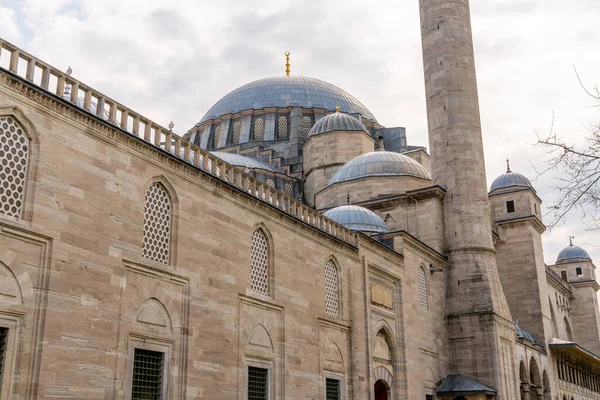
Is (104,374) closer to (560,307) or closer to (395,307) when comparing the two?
(395,307)

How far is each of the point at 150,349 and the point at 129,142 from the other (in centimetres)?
353

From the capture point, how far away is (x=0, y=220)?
945 cm

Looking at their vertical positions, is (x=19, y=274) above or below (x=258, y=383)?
above

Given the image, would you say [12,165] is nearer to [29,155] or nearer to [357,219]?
[29,155]

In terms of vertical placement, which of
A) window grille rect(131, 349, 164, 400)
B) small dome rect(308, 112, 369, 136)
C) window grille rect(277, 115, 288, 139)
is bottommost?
window grille rect(131, 349, 164, 400)

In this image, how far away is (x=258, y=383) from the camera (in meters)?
14.2

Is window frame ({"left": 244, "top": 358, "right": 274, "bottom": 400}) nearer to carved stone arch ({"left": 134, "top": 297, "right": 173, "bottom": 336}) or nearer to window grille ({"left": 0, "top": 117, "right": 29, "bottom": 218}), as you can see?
carved stone arch ({"left": 134, "top": 297, "right": 173, "bottom": 336})

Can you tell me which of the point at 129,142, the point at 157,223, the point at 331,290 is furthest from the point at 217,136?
the point at 129,142

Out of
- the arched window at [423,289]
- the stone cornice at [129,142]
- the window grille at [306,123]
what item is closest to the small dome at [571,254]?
the window grille at [306,123]

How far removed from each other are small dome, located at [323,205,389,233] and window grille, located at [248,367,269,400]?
820 cm

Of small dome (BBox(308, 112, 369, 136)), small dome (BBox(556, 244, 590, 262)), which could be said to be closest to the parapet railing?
small dome (BBox(308, 112, 369, 136))

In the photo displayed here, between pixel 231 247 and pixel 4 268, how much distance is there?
5324 mm

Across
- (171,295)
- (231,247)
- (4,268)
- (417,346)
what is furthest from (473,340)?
(4,268)

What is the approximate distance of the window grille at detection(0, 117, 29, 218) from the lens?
9.81 meters
